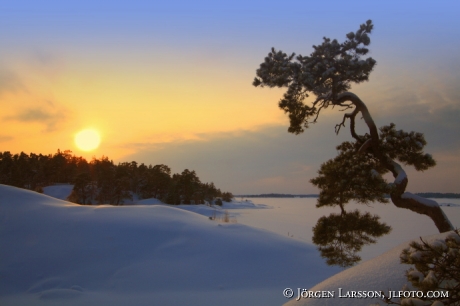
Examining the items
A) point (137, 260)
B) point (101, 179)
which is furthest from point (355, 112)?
point (101, 179)

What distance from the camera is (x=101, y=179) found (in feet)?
151

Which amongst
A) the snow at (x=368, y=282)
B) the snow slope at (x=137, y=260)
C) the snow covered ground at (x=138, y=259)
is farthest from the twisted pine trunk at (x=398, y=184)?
the snow slope at (x=137, y=260)

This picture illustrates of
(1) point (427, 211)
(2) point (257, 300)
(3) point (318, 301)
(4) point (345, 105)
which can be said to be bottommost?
(2) point (257, 300)

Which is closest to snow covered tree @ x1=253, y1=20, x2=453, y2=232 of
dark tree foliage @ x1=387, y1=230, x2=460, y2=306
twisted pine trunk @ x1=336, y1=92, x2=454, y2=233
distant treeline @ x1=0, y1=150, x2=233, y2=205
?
twisted pine trunk @ x1=336, y1=92, x2=454, y2=233

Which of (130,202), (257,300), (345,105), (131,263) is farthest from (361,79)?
(130,202)

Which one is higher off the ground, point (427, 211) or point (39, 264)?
point (427, 211)

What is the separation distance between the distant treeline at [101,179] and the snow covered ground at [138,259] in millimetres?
30451

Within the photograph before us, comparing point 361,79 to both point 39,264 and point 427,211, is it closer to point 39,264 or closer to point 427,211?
point 427,211

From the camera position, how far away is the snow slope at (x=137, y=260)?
8461mm

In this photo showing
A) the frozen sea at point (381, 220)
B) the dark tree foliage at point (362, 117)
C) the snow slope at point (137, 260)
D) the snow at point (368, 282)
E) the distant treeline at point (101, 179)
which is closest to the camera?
the snow at point (368, 282)

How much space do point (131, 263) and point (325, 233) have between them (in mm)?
5985

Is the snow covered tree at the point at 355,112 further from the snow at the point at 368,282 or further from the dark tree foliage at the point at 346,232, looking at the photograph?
the snow at the point at 368,282

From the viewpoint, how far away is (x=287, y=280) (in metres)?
9.70

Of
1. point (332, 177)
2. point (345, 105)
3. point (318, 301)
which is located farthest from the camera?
point (345, 105)
